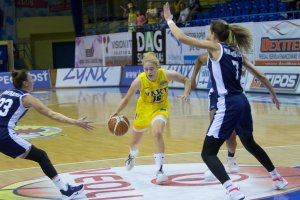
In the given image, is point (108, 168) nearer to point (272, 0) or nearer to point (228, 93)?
point (228, 93)

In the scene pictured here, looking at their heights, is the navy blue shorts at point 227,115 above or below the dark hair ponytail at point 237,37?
below

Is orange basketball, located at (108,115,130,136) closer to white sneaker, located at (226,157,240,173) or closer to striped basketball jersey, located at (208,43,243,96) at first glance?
white sneaker, located at (226,157,240,173)

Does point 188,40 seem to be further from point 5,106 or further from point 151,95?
point 151,95

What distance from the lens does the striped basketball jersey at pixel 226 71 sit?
6.70 metres

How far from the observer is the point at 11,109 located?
7.01 meters

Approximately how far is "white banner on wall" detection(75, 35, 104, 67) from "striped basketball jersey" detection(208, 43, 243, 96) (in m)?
27.3

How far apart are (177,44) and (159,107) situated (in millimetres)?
19460

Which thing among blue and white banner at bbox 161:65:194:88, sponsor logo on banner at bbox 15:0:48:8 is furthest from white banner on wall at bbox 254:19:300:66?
sponsor logo on banner at bbox 15:0:48:8

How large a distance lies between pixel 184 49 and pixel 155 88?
62.8 ft

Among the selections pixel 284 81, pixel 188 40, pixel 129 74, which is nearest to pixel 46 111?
pixel 188 40

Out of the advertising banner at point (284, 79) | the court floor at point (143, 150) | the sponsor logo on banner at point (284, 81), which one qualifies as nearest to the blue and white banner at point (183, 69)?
the advertising banner at point (284, 79)

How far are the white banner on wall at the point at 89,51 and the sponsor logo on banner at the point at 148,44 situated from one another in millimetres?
3502

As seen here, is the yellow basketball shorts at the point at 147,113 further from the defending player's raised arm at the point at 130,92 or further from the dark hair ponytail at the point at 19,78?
the dark hair ponytail at the point at 19,78

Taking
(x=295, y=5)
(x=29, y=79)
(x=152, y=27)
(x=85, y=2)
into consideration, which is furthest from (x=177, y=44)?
(x=29, y=79)
